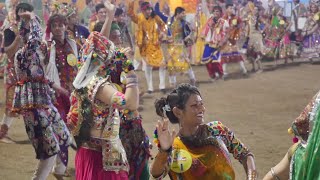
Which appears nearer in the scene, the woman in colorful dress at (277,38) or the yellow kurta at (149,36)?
the yellow kurta at (149,36)

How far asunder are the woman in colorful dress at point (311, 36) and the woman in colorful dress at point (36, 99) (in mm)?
12741

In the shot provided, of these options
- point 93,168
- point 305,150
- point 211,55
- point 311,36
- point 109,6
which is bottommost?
point 93,168

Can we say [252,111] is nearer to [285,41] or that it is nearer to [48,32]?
[48,32]

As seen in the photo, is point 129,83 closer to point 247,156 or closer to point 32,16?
point 247,156

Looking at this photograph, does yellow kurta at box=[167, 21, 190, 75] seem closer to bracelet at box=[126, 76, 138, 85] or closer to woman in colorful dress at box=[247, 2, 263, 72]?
woman in colorful dress at box=[247, 2, 263, 72]

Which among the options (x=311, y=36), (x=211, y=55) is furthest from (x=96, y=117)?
(x=311, y=36)

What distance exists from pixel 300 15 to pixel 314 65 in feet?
10.6

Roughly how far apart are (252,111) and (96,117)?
6500mm

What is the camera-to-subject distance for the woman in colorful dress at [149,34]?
11662 mm

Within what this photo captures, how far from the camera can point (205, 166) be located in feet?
10.7

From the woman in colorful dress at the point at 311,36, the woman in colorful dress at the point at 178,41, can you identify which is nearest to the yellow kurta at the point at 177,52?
the woman in colorful dress at the point at 178,41

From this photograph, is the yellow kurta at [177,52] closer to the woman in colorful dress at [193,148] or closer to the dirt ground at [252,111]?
the dirt ground at [252,111]

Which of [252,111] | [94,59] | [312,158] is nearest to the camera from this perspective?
[312,158]

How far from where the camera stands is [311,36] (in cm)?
1709
